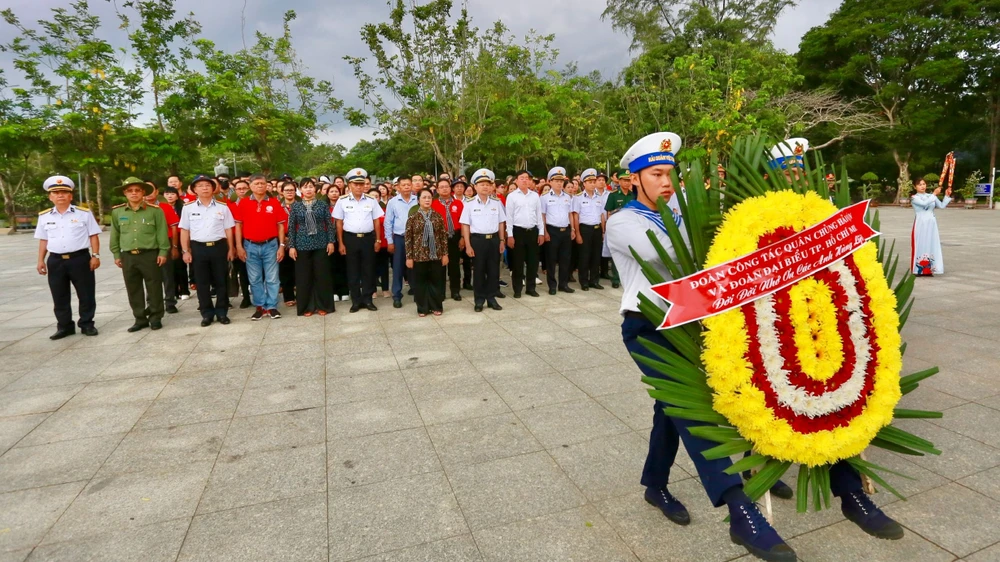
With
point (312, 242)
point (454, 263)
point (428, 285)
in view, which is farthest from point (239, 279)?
point (454, 263)

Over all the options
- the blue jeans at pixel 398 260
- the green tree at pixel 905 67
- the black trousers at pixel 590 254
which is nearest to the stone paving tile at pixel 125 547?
the blue jeans at pixel 398 260

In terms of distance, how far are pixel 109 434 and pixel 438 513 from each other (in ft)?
8.09

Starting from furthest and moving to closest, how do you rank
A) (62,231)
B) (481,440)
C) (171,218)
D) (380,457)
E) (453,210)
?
(453,210)
(171,218)
(62,231)
(481,440)
(380,457)

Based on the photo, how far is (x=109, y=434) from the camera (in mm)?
3588

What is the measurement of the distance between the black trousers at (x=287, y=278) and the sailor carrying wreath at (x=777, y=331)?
6.46m

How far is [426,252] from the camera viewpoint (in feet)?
22.2

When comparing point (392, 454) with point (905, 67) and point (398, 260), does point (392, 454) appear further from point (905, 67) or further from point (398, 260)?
point (905, 67)

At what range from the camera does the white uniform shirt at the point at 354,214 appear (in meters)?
7.00

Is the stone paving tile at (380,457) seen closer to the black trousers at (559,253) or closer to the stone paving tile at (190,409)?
the stone paving tile at (190,409)

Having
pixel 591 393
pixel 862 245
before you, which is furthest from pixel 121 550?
pixel 862 245

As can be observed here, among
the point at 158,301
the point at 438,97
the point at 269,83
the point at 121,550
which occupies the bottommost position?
the point at 121,550

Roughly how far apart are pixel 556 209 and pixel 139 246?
16.9ft

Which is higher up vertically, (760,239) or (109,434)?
(760,239)

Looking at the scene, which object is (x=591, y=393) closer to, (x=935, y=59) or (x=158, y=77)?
(x=158, y=77)
